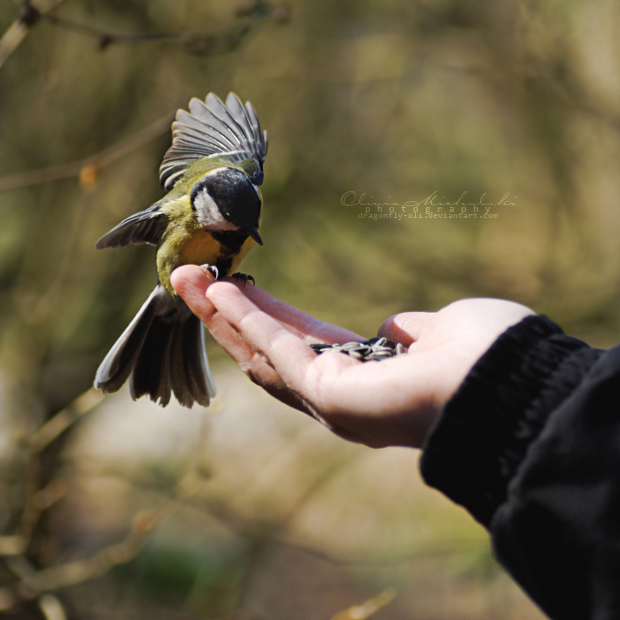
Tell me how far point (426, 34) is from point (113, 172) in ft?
5.63

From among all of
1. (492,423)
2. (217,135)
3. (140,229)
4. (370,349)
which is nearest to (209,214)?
(140,229)

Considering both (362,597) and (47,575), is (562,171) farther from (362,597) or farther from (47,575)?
(47,575)

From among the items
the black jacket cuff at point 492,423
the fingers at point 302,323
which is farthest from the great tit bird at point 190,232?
the black jacket cuff at point 492,423

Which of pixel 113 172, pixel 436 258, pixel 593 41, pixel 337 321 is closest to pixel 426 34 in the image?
pixel 593 41

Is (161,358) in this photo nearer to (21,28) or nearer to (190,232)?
(190,232)

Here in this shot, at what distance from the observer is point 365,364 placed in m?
0.91

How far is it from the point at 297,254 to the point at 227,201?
1644 millimetres

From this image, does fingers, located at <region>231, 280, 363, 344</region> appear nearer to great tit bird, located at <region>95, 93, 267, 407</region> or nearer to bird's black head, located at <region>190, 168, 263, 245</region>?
great tit bird, located at <region>95, 93, 267, 407</region>

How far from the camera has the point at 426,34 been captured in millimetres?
2873

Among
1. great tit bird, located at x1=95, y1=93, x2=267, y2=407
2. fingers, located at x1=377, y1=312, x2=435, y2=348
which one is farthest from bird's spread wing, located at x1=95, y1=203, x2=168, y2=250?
fingers, located at x1=377, y1=312, x2=435, y2=348

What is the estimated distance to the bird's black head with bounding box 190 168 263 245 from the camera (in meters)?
1.21

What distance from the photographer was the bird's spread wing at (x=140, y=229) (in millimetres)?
1202

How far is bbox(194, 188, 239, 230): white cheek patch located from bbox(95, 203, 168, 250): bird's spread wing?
9cm

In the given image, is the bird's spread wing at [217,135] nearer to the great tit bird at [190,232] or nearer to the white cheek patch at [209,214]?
the great tit bird at [190,232]
